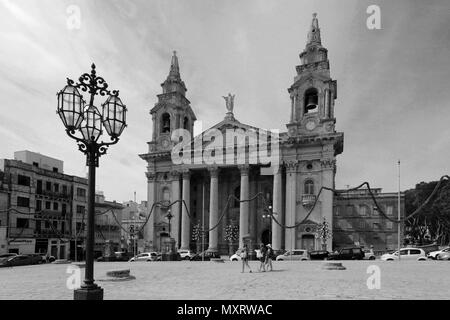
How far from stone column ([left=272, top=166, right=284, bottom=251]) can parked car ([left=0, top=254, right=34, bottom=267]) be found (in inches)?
1091

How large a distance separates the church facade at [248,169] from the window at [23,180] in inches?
668

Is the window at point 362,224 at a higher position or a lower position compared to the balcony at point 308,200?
lower

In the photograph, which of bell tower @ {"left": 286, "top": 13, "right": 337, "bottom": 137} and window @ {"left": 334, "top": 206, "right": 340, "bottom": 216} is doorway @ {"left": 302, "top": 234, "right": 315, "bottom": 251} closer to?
bell tower @ {"left": 286, "top": 13, "right": 337, "bottom": 137}

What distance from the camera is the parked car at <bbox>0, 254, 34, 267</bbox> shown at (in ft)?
107

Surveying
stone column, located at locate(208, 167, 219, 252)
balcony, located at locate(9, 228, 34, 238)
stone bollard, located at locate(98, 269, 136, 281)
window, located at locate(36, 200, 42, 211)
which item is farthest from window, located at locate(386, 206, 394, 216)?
balcony, located at locate(9, 228, 34, 238)

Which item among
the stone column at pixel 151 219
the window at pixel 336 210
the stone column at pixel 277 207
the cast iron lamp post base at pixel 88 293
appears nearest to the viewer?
the cast iron lamp post base at pixel 88 293

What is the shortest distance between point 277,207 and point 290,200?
1945 mm

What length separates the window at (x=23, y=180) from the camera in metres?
48.1

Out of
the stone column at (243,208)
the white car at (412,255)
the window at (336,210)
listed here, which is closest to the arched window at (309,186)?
the stone column at (243,208)

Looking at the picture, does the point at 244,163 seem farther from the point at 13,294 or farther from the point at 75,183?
the point at 13,294

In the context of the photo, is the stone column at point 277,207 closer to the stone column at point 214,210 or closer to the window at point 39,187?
the stone column at point 214,210

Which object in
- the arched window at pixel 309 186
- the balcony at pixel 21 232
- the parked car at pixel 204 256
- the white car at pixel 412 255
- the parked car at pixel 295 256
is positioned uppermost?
the arched window at pixel 309 186

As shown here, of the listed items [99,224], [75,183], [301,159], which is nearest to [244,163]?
[301,159]

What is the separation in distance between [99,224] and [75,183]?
499 inches
